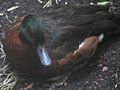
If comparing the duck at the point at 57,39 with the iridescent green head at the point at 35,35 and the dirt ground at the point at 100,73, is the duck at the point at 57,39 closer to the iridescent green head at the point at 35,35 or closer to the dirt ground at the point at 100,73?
the iridescent green head at the point at 35,35

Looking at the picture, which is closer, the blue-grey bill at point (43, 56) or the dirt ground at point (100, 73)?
the blue-grey bill at point (43, 56)

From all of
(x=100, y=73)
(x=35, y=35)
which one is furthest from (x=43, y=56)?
(x=100, y=73)

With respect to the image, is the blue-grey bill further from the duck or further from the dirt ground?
the dirt ground

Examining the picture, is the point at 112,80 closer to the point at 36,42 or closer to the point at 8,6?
the point at 36,42

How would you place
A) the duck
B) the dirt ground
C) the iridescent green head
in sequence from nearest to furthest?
the iridescent green head → the duck → the dirt ground

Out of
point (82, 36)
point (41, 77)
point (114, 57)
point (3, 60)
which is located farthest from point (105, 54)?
point (3, 60)

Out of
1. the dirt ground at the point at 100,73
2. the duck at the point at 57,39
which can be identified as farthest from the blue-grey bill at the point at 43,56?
the dirt ground at the point at 100,73

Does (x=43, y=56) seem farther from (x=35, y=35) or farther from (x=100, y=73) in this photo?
(x=100, y=73)

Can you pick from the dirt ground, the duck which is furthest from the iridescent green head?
the dirt ground
